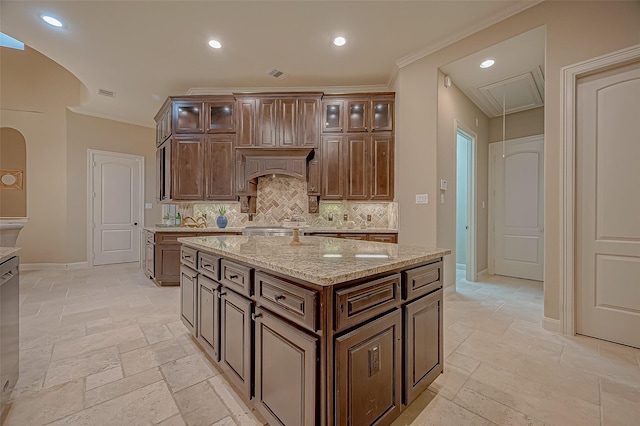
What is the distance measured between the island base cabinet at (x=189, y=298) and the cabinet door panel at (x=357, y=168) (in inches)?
109

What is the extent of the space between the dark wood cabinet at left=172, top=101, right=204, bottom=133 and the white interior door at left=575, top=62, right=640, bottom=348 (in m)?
4.87

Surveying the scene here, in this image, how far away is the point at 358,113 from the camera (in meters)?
4.50

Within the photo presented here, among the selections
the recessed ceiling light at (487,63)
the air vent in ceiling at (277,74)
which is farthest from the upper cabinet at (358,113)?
the recessed ceiling light at (487,63)

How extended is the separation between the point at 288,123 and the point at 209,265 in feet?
10.3

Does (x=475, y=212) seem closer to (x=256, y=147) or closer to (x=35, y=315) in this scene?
(x=256, y=147)

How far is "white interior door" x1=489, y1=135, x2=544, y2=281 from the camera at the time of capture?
4.59 meters

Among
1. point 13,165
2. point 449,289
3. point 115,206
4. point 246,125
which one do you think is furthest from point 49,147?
point 449,289

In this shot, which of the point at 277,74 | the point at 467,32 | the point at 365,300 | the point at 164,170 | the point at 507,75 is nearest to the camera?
the point at 365,300

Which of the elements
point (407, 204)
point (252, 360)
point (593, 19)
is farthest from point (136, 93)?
point (593, 19)

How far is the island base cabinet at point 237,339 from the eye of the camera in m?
1.53

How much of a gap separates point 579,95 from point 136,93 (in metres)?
6.19

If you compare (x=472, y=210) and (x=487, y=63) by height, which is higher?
(x=487, y=63)

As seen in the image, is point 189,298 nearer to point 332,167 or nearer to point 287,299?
point 287,299

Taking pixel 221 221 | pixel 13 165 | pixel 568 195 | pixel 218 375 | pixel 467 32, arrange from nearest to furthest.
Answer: pixel 218 375 < pixel 568 195 < pixel 467 32 < pixel 221 221 < pixel 13 165
